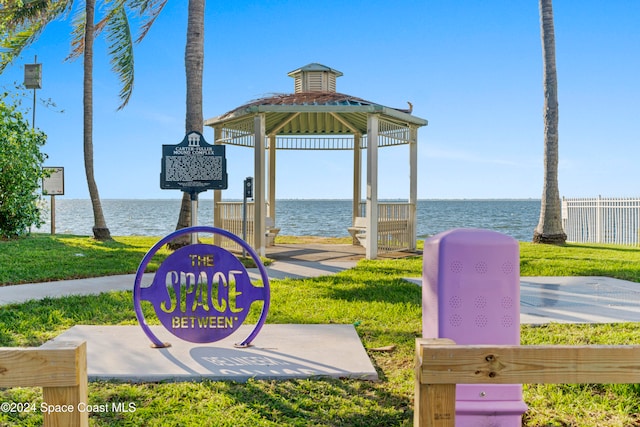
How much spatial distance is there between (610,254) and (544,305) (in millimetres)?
7381

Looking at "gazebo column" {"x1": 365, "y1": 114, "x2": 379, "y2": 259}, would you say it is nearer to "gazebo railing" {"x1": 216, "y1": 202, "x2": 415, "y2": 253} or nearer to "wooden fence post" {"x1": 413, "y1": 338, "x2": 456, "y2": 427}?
"gazebo railing" {"x1": 216, "y1": 202, "x2": 415, "y2": 253}

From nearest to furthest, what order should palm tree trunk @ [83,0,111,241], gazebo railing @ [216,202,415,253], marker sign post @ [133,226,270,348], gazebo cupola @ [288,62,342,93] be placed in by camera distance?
1. marker sign post @ [133,226,270,348]
2. gazebo railing @ [216,202,415,253]
3. gazebo cupola @ [288,62,342,93]
4. palm tree trunk @ [83,0,111,241]

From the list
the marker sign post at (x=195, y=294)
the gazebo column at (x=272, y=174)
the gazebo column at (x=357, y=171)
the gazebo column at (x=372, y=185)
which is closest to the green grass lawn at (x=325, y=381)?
the marker sign post at (x=195, y=294)

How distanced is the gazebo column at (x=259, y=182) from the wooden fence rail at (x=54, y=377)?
8.96 m

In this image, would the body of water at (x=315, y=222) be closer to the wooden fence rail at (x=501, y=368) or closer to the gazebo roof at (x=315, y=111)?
the gazebo roof at (x=315, y=111)

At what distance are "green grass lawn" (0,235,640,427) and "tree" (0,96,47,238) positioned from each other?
5458 millimetres

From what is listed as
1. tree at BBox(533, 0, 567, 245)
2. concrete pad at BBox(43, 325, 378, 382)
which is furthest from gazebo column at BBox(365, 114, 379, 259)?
concrete pad at BBox(43, 325, 378, 382)

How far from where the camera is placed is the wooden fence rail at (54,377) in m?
1.76

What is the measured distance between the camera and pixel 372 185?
432 inches

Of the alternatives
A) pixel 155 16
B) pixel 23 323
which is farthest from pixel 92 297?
pixel 155 16

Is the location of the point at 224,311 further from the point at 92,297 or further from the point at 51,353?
the point at 92,297

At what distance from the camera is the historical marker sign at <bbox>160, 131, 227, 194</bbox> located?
6734 mm

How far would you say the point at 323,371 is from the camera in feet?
12.7

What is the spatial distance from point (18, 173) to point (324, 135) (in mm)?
8225
